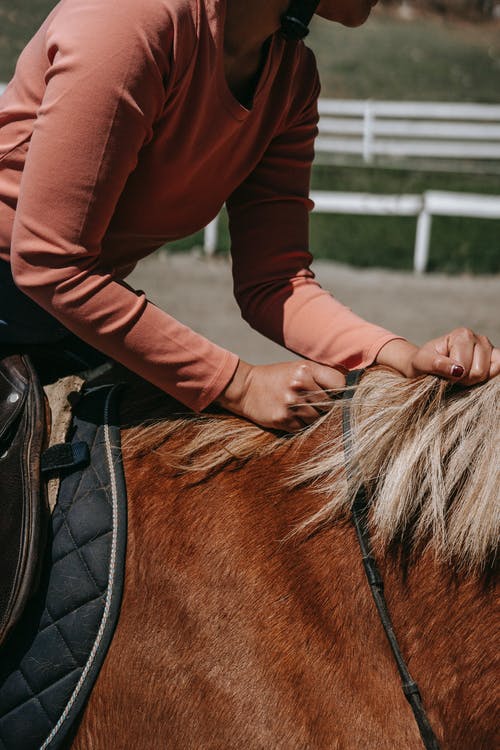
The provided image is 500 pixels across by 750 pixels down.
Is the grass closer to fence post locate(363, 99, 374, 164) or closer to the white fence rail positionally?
the white fence rail

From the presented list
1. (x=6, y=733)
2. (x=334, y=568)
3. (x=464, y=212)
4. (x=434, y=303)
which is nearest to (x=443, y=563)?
(x=334, y=568)

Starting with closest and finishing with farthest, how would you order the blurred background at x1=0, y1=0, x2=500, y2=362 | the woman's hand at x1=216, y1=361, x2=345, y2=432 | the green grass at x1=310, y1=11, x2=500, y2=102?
1. the woman's hand at x1=216, y1=361, x2=345, y2=432
2. the blurred background at x1=0, y1=0, x2=500, y2=362
3. the green grass at x1=310, y1=11, x2=500, y2=102

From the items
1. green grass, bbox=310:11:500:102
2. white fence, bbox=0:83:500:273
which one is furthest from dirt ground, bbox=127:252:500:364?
green grass, bbox=310:11:500:102

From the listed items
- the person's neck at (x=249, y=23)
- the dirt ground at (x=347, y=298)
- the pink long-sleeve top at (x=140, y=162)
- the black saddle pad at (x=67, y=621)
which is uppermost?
the person's neck at (x=249, y=23)

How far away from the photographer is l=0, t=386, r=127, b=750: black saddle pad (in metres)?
1.35

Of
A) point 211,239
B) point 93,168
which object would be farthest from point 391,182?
point 93,168

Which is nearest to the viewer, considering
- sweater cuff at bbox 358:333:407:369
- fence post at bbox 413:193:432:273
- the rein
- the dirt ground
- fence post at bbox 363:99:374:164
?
the rein

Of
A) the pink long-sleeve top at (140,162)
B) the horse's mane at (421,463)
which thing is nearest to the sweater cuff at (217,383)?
the pink long-sleeve top at (140,162)

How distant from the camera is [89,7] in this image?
49.8 inches

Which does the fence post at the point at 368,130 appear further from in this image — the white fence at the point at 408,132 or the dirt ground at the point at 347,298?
the dirt ground at the point at 347,298

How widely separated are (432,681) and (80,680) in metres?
0.55

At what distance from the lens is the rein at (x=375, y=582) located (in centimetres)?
123

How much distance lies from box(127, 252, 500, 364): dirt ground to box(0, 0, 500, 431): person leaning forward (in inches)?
169

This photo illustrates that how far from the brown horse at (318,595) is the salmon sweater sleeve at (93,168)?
27cm
